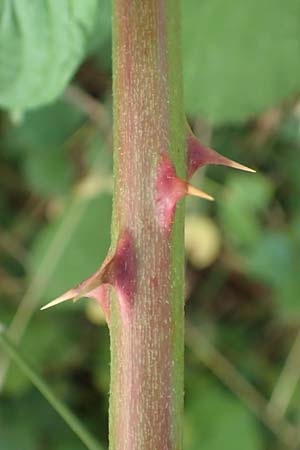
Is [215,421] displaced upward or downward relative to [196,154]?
downward

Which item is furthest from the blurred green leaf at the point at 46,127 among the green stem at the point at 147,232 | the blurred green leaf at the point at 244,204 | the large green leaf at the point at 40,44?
the green stem at the point at 147,232

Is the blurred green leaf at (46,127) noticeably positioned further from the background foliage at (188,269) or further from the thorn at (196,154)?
the thorn at (196,154)

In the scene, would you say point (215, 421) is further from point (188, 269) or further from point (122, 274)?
point (122, 274)

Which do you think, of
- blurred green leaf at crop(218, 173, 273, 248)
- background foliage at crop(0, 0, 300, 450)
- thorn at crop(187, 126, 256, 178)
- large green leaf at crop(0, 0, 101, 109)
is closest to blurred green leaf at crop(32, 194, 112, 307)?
background foliage at crop(0, 0, 300, 450)

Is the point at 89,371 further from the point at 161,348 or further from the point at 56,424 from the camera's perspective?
the point at 161,348

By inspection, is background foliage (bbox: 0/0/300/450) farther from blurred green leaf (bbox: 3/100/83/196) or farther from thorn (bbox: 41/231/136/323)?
thorn (bbox: 41/231/136/323)

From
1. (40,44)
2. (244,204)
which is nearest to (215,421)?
(244,204)

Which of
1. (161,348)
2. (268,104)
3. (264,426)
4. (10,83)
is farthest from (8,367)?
(161,348)
